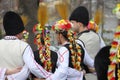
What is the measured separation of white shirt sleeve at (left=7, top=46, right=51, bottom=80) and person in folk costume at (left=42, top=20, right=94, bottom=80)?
13 centimetres

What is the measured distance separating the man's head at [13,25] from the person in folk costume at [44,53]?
0.89 ft

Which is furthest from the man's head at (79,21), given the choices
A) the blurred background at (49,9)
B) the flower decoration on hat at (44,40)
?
the flower decoration on hat at (44,40)

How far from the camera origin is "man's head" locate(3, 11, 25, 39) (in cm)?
546

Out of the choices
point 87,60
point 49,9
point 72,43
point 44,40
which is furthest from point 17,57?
point 49,9

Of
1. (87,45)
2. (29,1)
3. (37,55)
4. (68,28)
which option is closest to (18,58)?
(37,55)

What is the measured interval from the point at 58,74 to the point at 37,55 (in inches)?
17.7

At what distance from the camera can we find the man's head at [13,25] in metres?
5.46

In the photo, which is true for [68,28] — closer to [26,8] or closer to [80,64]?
[80,64]

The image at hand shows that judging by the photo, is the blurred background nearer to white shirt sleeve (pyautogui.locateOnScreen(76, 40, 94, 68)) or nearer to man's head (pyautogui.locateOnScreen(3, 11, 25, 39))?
white shirt sleeve (pyautogui.locateOnScreen(76, 40, 94, 68))

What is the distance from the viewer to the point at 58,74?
528 centimetres

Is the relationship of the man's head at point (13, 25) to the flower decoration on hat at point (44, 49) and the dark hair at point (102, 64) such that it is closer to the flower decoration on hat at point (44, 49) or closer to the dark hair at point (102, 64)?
the flower decoration on hat at point (44, 49)

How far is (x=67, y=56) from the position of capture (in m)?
5.27

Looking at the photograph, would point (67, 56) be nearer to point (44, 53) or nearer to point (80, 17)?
point (44, 53)

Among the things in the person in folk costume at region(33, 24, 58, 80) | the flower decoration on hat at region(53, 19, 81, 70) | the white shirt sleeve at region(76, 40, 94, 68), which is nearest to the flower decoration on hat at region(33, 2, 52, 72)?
the person in folk costume at region(33, 24, 58, 80)
